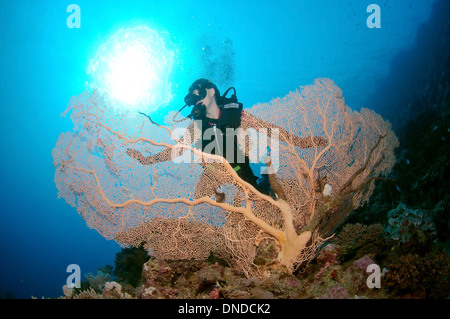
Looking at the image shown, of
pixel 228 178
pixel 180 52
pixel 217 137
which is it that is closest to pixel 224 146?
pixel 217 137

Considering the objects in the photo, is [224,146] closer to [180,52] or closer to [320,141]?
[320,141]

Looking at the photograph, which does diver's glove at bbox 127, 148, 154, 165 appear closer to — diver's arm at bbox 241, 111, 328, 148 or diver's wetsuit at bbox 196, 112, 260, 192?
diver's wetsuit at bbox 196, 112, 260, 192

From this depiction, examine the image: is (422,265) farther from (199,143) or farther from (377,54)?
(377,54)

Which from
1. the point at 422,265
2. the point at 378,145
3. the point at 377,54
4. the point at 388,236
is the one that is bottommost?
the point at 422,265

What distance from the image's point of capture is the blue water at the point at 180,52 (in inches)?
886

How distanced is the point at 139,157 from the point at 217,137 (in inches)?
65.1

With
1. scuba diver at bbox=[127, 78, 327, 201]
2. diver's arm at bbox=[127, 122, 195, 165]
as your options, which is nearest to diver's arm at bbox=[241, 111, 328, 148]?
scuba diver at bbox=[127, 78, 327, 201]

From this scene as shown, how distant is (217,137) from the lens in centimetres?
459

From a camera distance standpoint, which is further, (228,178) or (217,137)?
(217,137)

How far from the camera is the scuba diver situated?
142 inches
